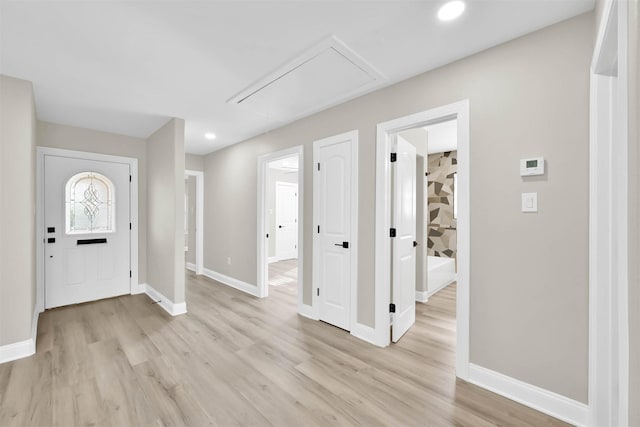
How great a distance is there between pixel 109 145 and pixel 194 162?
1.46 metres

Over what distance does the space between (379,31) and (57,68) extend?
2.71 metres

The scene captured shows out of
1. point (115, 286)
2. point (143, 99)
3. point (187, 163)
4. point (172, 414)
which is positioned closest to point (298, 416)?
point (172, 414)

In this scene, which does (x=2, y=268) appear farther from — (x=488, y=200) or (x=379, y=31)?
(x=488, y=200)

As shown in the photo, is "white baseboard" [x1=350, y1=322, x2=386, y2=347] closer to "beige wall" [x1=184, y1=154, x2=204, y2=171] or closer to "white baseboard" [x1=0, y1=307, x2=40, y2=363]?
"white baseboard" [x1=0, y1=307, x2=40, y2=363]

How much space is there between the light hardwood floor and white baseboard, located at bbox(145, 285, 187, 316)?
0.12 metres

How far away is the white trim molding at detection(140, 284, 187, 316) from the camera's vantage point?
3.44 meters

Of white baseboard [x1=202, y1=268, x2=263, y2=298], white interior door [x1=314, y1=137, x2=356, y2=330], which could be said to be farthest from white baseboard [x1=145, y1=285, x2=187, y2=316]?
white interior door [x1=314, y1=137, x2=356, y2=330]

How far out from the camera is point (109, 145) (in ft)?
13.6

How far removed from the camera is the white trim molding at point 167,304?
11.3 feet

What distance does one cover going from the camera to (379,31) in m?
1.85

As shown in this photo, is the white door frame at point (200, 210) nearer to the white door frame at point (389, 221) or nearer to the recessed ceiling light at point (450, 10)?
the white door frame at point (389, 221)

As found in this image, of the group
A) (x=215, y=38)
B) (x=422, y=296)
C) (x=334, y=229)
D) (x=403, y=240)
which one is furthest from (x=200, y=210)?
(x=422, y=296)

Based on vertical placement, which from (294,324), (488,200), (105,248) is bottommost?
(294,324)

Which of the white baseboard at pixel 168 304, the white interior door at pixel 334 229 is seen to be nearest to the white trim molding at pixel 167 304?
the white baseboard at pixel 168 304
